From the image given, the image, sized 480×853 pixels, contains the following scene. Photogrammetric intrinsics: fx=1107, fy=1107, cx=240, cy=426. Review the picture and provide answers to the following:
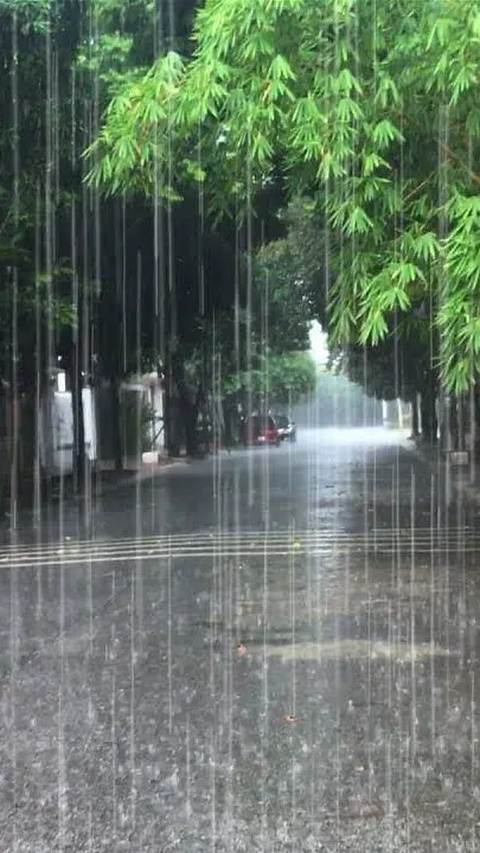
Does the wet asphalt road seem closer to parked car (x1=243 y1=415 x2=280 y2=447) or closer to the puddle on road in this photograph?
the puddle on road

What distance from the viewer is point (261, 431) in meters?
59.9

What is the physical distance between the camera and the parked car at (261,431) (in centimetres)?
5809

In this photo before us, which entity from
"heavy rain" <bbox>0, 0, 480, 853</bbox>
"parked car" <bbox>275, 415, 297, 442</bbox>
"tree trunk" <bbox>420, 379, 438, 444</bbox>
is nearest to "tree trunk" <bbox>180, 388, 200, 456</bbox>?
"tree trunk" <bbox>420, 379, 438, 444</bbox>

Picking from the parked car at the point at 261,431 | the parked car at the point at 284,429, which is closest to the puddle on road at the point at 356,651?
the parked car at the point at 261,431

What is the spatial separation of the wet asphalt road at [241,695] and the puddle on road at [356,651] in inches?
1.1

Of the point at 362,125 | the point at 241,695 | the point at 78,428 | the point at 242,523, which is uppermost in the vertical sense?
the point at 362,125

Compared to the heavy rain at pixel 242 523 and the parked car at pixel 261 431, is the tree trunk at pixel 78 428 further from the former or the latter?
the parked car at pixel 261 431

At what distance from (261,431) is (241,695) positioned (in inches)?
2090

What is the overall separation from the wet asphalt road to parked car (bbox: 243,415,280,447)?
142 ft

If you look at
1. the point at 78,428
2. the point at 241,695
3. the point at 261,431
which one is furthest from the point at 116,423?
the point at 261,431

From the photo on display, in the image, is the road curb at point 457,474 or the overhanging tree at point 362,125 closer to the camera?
the overhanging tree at point 362,125

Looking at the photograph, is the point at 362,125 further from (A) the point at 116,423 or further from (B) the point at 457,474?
(A) the point at 116,423

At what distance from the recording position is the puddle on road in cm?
780

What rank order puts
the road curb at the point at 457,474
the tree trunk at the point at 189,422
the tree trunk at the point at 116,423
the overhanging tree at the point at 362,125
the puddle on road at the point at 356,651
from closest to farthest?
the puddle on road at the point at 356,651 < the overhanging tree at the point at 362,125 < the road curb at the point at 457,474 < the tree trunk at the point at 116,423 < the tree trunk at the point at 189,422
